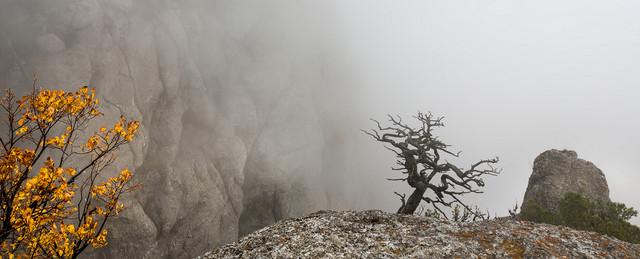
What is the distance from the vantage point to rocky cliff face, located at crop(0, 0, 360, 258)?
255 feet

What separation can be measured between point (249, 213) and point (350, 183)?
158 ft

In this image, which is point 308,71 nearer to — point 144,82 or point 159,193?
point 144,82

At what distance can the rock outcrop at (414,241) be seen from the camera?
14.9 m

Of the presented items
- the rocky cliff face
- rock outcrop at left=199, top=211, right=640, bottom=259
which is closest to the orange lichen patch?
rock outcrop at left=199, top=211, right=640, bottom=259

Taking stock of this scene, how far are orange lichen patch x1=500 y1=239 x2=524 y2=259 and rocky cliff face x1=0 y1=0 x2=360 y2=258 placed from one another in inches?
2920

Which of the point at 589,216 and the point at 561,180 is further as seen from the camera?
the point at 561,180

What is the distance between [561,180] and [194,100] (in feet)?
284

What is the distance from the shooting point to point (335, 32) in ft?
617

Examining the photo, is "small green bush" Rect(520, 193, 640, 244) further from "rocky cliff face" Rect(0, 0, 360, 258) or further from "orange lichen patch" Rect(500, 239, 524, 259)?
"rocky cliff face" Rect(0, 0, 360, 258)

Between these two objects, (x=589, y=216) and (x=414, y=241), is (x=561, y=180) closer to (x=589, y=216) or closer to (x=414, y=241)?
(x=589, y=216)

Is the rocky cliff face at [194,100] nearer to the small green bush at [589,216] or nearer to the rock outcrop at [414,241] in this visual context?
the rock outcrop at [414,241]

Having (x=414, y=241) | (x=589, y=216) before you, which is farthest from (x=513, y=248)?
(x=589, y=216)

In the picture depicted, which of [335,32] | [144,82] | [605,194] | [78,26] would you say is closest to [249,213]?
[144,82]

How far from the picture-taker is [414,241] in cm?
1562
